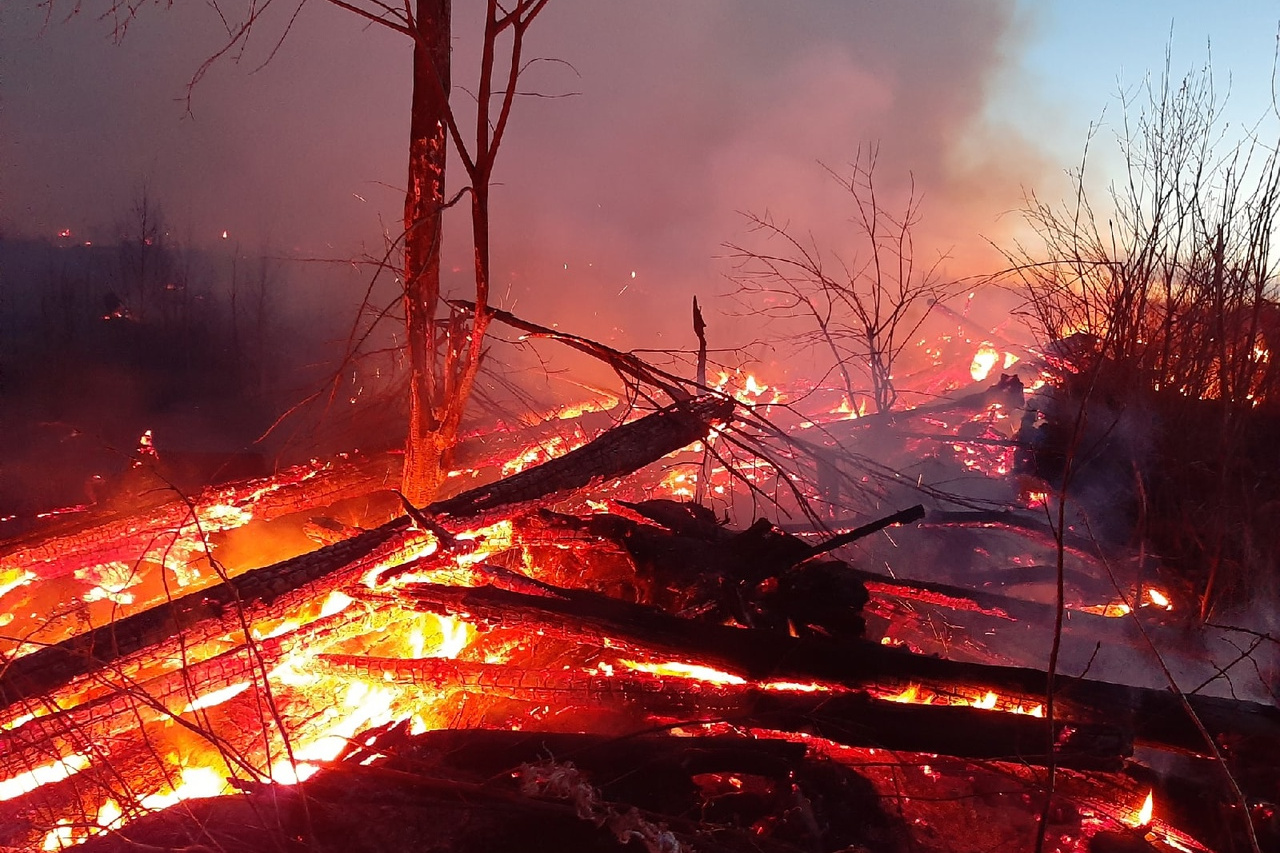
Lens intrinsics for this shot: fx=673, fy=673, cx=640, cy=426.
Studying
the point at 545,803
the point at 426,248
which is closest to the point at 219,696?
the point at 545,803

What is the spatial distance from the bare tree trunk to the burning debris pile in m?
0.92

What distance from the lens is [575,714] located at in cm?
381

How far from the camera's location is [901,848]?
10.0ft

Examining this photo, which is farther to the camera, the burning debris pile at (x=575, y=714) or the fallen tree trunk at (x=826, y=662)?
the fallen tree trunk at (x=826, y=662)

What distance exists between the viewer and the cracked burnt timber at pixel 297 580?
2.75m

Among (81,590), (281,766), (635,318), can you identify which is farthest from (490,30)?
(635,318)

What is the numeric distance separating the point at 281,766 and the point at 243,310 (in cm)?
2647

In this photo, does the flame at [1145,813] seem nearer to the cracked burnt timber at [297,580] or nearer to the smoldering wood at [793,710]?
the smoldering wood at [793,710]

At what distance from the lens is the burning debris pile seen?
8.46 ft

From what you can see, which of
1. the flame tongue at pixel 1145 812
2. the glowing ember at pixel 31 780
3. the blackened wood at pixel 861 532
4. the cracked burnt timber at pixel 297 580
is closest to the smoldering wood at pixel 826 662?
the flame tongue at pixel 1145 812

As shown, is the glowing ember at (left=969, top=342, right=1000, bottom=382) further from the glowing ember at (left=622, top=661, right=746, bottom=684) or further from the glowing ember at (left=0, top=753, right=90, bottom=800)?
the glowing ember at (left=0, top=753, right=90, bottom=800)

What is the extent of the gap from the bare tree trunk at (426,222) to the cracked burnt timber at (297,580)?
3.03 ft

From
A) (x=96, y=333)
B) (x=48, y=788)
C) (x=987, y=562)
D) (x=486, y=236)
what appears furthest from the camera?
(x=96, y=333)

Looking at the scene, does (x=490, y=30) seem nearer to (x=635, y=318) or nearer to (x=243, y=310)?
(x=635, y=318)
